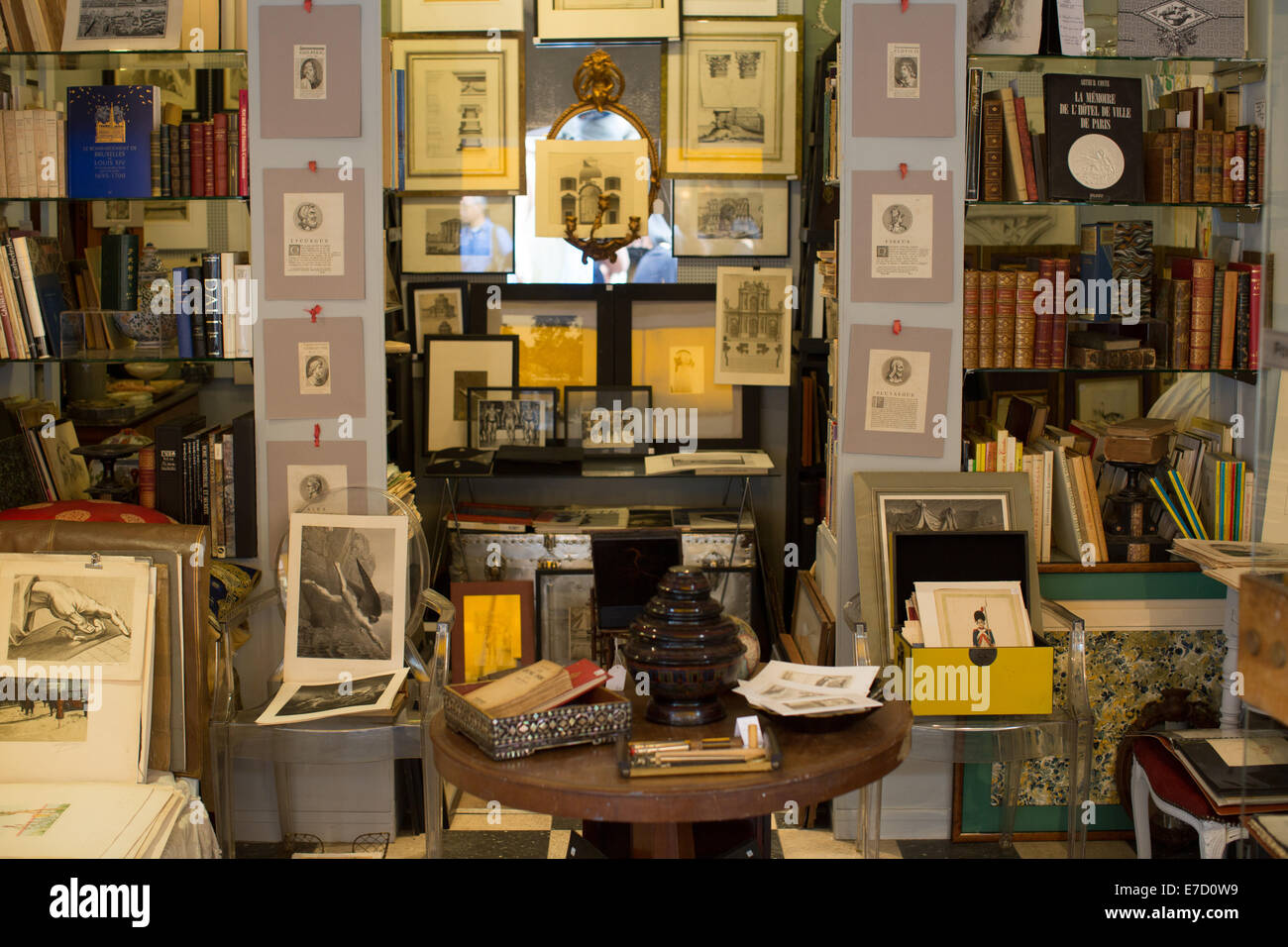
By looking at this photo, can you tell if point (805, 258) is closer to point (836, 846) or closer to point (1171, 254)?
point (1171, 254)

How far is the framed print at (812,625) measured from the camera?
12.9 ft

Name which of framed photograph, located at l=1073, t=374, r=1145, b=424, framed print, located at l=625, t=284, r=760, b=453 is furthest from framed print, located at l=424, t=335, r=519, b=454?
framed photograph, located at l=1073, t=374, r=1145, b=424

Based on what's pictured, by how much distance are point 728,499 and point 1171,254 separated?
199cm

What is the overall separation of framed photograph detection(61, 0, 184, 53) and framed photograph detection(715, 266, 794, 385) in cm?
224

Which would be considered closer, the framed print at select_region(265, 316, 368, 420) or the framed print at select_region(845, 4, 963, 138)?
the framed print at select_region(845, 4, 963, 138)

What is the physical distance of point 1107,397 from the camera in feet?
14.1

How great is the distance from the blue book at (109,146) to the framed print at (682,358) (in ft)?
6.53

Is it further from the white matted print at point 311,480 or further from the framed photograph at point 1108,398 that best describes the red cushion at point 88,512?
the framed photograph at point 1108,398

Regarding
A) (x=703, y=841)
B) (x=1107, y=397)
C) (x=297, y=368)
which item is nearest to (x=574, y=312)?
(x=297, y=368)

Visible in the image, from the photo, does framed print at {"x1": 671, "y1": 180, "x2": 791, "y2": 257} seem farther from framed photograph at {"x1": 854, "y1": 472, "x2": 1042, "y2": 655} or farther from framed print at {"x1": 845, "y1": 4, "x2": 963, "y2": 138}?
framed photograph at {"x1": 854, "y1": 472, "x2": 1042, "y2": 655}

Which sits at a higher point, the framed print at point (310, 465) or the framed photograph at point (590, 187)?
the framed photograph at point (590, 187)

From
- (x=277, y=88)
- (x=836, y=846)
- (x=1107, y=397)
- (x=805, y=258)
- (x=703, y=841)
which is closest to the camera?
(x=703, y=841)

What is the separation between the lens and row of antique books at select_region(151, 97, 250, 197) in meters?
3.76

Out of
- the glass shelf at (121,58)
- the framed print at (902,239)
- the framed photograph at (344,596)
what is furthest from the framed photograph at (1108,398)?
the glass shelf at (121,58)
